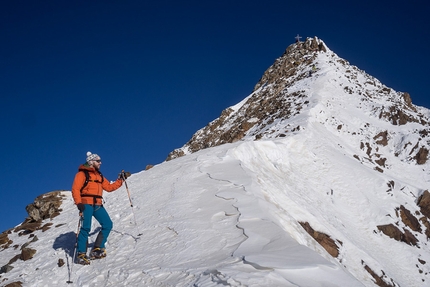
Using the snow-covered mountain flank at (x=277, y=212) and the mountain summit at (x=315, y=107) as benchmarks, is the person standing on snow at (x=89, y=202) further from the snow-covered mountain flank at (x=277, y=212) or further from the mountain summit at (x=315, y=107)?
the mountain summit at (x=315, y=107)

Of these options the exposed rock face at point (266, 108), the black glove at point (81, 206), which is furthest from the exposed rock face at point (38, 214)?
the exposed rock face at point (266, 108)

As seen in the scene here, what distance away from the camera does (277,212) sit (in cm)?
1005

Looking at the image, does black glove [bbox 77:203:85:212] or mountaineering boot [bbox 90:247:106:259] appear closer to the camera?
black glove [bbox 77:203:85:212]

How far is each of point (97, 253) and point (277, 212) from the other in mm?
5055

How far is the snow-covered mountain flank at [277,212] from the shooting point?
639 centimetres

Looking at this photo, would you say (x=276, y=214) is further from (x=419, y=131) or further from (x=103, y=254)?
(x=419, y=131)

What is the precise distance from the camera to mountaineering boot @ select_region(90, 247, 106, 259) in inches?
313

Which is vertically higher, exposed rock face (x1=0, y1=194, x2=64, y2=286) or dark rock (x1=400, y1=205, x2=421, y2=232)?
exposed rock face (x1=0, y1=194, x2=64, y2=286)

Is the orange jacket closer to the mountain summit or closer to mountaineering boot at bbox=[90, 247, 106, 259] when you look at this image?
mountaineering boot at bbox=[90, 247, 106, 259]

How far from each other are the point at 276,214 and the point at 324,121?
2509 cm

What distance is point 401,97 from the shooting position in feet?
150

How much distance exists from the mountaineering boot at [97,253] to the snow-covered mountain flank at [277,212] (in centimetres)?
20

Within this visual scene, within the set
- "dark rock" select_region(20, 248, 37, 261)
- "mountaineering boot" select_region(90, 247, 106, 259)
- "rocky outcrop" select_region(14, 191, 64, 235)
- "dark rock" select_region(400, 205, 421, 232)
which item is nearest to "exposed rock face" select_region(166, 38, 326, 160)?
"dark rock" select_region(400, 205, 421, 232)

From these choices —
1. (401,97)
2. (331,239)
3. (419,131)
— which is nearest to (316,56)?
(401,97)
